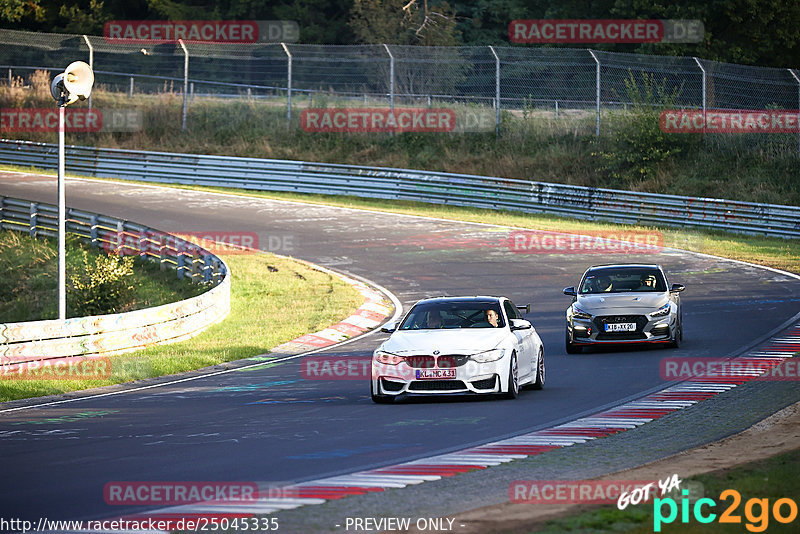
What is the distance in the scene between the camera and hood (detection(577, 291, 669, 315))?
18.8 m

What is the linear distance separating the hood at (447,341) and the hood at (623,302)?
15.1ft

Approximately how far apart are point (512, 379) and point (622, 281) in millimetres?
6694

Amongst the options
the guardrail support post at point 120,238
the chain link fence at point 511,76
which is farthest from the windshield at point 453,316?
the chain link fence at point 511,76

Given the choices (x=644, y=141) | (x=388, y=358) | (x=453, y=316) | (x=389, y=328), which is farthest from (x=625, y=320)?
(x=644, y=141)

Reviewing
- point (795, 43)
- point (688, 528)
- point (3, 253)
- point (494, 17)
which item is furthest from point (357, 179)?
point (688, 528)

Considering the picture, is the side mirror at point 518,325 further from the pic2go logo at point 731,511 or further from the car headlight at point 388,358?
the pic2go logo at point 731,511

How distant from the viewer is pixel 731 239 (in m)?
35.0

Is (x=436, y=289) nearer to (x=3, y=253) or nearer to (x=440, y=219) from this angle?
(x=440, y=219)

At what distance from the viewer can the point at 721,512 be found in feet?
25.0

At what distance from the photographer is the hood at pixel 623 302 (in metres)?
18.8

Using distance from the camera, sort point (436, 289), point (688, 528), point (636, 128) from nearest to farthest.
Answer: point (688, 528) → point (436, 289) → point (636, 128)

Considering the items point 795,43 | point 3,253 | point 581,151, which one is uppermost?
point 795,43

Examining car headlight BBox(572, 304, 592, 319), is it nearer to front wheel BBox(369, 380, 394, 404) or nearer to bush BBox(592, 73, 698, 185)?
front wheel BBox(369, 380, 394, 404)

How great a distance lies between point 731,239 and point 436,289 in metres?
12.6
